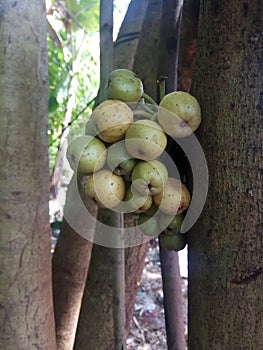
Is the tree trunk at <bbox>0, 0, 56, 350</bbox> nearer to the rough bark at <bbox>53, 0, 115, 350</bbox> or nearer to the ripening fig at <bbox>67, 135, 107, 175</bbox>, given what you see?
the ripening fig at <bbox>67, 135, 107, 175</bbox>

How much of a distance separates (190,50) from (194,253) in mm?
633

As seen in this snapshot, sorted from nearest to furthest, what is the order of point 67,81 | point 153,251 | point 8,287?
point 8,287
point 153,251
point 67,81

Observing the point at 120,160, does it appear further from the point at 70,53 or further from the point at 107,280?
the point at 70,53

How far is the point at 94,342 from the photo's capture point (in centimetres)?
110

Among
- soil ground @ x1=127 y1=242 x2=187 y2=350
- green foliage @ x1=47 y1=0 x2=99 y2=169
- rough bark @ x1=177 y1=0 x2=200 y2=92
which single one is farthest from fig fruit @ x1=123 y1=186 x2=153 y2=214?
green foliage @ x1=47 y1=0 x2=99 y2=169

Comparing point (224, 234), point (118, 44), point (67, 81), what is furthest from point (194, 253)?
point (67, 81)

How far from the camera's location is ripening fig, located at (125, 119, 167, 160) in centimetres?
49

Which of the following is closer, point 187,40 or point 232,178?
point 232,178

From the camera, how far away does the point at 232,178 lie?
506 millimetres

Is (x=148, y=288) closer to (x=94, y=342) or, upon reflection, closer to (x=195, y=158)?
(x=94, y=342)

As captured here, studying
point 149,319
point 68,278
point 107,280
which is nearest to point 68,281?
point 68,278

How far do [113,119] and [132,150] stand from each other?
0.04 m

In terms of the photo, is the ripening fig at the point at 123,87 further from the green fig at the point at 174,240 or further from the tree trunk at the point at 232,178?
the green fig at the point at 174,240

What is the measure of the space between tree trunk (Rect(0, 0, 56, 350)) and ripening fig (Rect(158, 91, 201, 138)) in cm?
31
